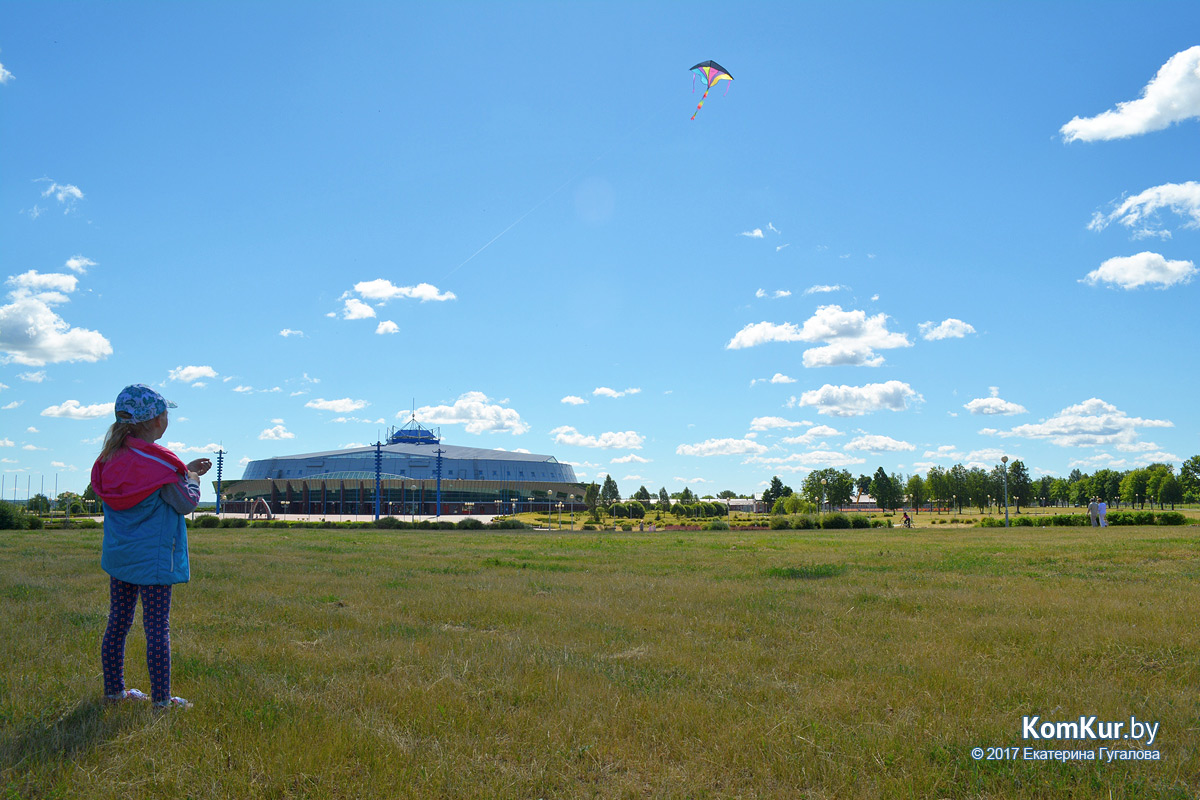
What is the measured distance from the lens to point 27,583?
451 inches

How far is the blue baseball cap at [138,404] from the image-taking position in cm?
504

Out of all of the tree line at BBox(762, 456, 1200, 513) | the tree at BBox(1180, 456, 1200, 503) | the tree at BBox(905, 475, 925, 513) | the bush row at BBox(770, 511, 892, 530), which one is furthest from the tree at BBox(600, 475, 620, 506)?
the tree at BBox(1180, 456, 1200, 503)

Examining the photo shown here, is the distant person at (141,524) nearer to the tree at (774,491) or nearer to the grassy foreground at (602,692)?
the grassy foreground at (602,692)

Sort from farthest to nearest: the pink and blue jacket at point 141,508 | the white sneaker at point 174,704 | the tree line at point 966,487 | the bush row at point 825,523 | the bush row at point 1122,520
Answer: the tree line at point 966,487 → the bush row at point 825,523 → the bush row at point 1122,520 → the white sneaker at point 174,704 → the pink and blue jacket at point 141,508

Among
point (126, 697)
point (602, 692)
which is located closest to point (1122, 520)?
point (602, 692)

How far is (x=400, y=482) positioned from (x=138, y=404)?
113657 mm

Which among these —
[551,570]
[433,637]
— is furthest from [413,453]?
[433,637]

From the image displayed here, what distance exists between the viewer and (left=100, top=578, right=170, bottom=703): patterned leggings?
16.3 feet

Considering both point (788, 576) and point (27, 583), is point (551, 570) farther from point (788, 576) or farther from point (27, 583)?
point (27, 583)

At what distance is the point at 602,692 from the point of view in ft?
18.2

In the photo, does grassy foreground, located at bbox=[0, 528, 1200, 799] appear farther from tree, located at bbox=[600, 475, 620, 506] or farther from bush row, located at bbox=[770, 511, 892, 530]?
tree, located at bbox=[600, 475, 620, 506]

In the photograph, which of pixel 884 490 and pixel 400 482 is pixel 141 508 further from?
pixel 400 482

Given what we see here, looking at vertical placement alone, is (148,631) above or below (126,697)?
above

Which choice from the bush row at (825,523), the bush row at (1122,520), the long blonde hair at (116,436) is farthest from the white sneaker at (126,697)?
the bush row at (1122,520)
